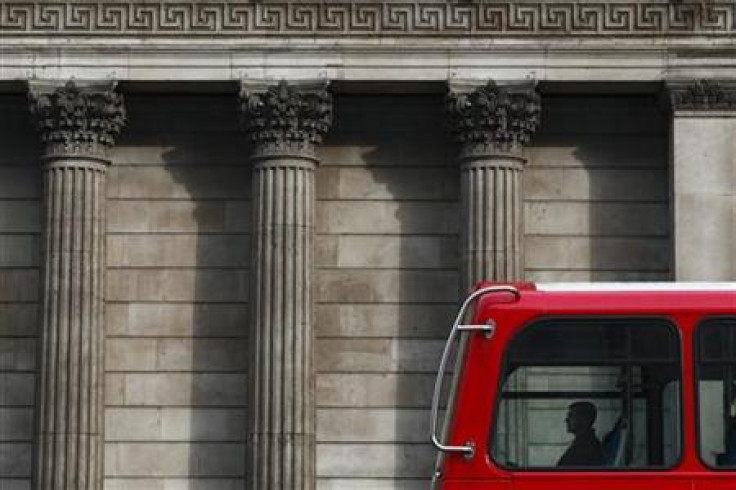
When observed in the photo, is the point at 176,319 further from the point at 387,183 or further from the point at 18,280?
the point at 387,183

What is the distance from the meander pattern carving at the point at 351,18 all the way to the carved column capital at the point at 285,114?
2.96 ft

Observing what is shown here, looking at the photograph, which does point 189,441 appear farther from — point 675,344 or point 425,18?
point 675,344

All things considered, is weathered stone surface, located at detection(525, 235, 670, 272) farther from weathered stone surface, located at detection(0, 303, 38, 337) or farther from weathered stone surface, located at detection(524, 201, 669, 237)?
weathered stone surface, located at detection(0, 303, 38, 337)

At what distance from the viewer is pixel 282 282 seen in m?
29.2

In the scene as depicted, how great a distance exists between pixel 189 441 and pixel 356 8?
23.9ft

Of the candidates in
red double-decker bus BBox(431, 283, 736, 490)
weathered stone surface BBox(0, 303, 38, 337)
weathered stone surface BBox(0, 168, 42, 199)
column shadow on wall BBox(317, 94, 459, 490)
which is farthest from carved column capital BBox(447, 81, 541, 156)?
red double-decker bus BBox(431, 283, 736, 490)

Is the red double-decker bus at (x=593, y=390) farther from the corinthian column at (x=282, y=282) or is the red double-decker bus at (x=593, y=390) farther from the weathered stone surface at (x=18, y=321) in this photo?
the weathered stone surface at (x=18, y=321)

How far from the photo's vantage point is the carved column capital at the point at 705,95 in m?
29.1

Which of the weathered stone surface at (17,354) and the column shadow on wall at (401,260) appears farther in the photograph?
the weathered stone surface at (17,354)

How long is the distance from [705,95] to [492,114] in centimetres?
327

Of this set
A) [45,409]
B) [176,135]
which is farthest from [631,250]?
[45,409]

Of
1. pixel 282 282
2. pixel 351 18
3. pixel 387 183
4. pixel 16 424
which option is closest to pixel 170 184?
pixel 282 282

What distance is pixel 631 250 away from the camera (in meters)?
30.2

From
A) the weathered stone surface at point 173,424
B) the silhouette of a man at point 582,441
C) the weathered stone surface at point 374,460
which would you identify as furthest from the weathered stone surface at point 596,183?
the silhouette of a man at point 582,441
